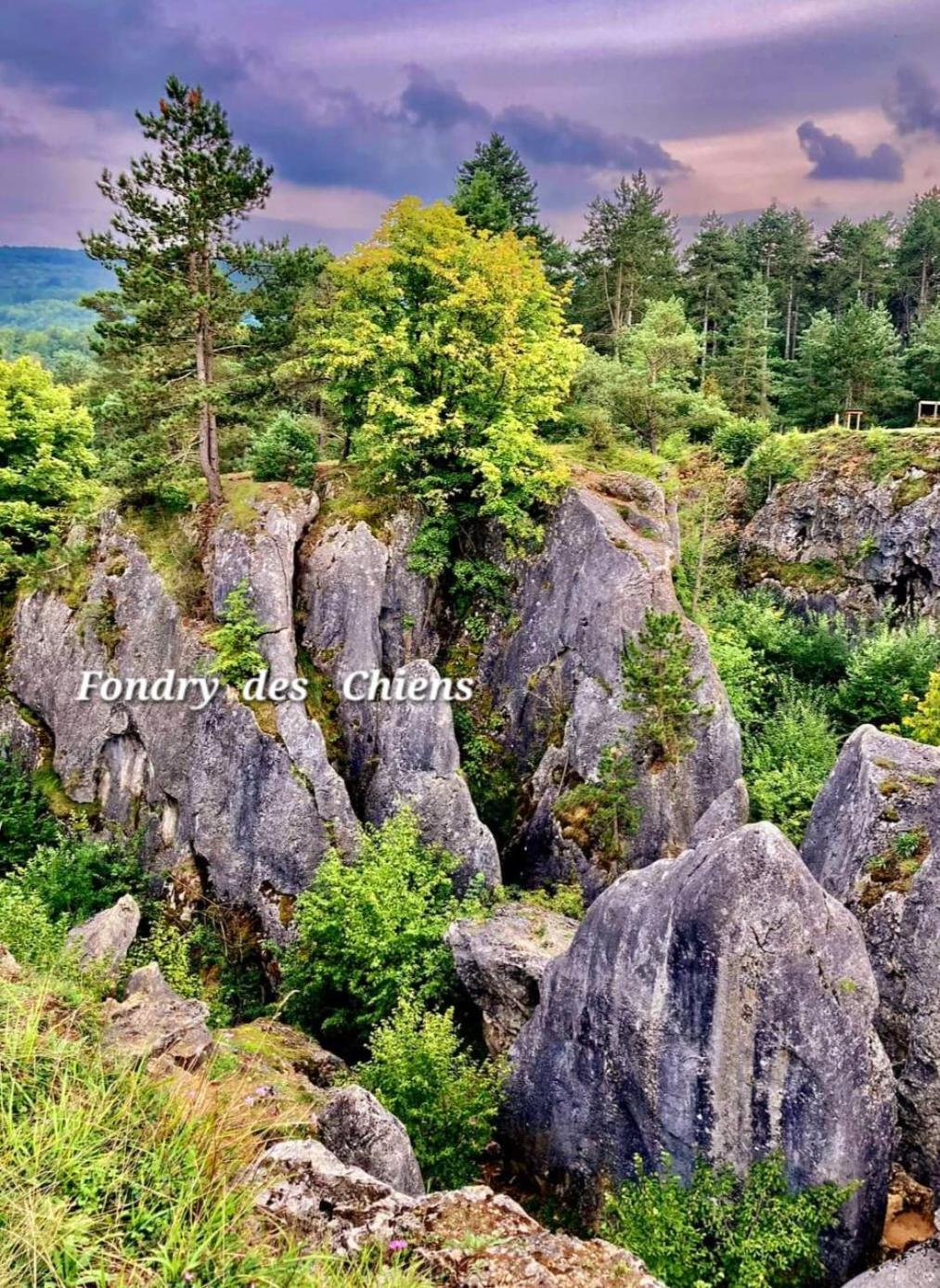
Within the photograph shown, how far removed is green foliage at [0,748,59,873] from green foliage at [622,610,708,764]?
600 inches

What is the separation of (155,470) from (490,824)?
13.3 meters

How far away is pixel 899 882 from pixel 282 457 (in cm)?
1840

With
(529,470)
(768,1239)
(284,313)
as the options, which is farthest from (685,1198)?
(284,313)

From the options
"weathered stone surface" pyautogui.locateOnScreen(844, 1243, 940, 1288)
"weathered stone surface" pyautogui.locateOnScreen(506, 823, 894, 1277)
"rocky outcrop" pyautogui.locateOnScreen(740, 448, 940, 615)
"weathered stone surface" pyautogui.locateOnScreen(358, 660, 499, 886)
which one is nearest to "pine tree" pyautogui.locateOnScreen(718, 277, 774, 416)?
"rocky outcrop" pyautogui.locateOnScreen(740, 448, 940, 615)

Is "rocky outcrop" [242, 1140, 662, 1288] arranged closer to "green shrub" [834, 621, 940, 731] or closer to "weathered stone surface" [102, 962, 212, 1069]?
"weathered stone surface" [102, 962, 212, 1069]

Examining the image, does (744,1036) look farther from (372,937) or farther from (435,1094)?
(372,937)

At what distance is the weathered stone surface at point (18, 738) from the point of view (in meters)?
19.7

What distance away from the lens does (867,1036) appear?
8.18 meters

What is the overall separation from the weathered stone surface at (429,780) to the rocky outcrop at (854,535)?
20.3 metres

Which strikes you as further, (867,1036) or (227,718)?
(227,718)

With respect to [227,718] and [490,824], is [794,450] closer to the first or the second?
[490,824]

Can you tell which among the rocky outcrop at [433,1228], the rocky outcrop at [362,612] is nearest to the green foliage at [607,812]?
the rocky outcrop at [362,612]

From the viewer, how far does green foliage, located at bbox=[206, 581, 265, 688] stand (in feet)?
56.1

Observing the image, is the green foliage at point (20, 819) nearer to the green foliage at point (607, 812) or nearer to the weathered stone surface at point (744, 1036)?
the green foliage at point (607, 812)
